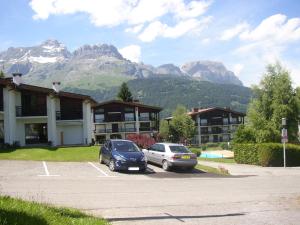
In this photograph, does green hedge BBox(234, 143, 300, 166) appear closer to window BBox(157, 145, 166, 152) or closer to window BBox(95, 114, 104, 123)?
window BBox(157, 145, 166, 152)

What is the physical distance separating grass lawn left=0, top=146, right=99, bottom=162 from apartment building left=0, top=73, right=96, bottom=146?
6.11m

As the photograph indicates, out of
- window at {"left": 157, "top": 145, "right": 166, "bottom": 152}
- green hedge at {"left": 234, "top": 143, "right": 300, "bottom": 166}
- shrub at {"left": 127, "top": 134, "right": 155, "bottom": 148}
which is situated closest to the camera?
window at {"left": 157, "top": 145, "right": 166, "bottom": 152}

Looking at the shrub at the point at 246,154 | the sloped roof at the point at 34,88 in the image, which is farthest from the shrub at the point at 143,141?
the sloped roof at the point at 34,88

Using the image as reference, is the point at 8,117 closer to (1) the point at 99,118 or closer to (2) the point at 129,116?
(2) the point at 129,116

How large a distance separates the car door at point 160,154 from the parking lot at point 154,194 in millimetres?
1709

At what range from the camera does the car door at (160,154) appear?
2742 centimetres

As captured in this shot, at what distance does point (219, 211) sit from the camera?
43.5ft

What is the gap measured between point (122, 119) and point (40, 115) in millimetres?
48253

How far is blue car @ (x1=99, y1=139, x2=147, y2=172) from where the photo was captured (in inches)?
963

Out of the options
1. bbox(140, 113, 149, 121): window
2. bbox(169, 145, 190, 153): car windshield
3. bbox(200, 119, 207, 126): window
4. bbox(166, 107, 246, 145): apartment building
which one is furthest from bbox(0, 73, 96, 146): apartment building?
bbox(200, 119, 207, 126): window

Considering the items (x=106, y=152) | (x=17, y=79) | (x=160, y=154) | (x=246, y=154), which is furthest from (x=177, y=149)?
(x=17, y=79)

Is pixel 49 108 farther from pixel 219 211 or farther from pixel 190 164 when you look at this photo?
pixel 219 211

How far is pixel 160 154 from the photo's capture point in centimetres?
2770

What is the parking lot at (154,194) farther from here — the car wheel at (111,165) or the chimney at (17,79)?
the chimney at (17,79)
